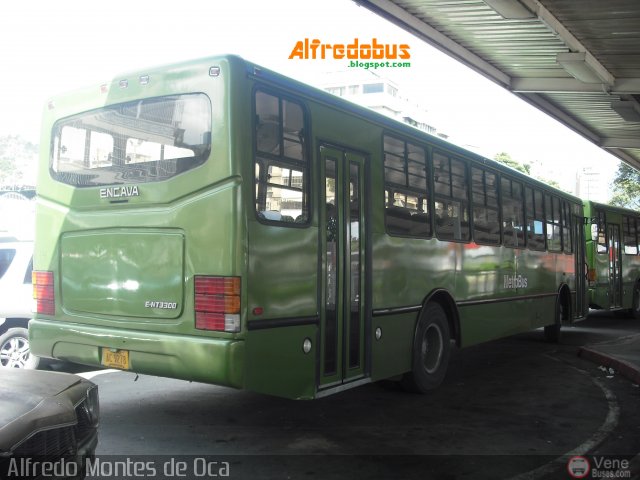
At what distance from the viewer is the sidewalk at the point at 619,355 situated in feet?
28.2

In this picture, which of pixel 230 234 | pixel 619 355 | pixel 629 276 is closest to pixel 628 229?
pixel 629 276

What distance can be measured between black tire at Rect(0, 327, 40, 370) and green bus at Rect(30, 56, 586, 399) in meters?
1.77

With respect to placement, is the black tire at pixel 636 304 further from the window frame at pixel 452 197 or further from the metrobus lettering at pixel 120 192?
the metrobus lettering at pixel 120 192

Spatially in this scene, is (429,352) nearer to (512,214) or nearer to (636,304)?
(512,214)

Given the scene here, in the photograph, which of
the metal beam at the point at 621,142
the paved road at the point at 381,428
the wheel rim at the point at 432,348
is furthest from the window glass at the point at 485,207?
the metal beam at the point at 621,142

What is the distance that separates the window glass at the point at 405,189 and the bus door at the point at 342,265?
0.55 metres

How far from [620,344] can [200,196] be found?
31.1 feet

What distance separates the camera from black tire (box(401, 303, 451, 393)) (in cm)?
708

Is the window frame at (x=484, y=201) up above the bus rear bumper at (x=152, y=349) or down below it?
above

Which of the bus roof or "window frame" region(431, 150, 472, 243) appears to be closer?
the bus roof

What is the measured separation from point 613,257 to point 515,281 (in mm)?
8295

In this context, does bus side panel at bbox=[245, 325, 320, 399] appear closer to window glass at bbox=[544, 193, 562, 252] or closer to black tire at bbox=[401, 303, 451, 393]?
black tire at bbox=[401, 303, 451, 393]

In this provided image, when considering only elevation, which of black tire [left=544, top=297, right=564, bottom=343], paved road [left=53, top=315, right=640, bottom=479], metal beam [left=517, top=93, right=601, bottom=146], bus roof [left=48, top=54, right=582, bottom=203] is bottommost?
paved road [left=53, top=315, right=640, bottom=479]

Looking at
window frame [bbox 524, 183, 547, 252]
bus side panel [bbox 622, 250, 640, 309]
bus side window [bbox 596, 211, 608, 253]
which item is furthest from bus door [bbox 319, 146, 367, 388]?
bus side panel [bbox 622, 250, 640, 309]
